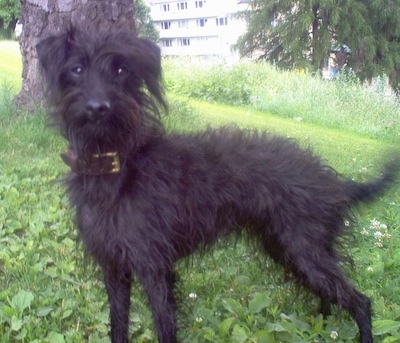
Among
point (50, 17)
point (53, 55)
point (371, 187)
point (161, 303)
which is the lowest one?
point (161, 303)

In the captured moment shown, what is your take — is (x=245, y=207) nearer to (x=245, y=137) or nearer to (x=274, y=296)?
(x=245, y=137)

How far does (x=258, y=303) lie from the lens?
137 inches

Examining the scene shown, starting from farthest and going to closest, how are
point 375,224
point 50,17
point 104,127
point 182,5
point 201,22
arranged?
point 201,22
point 182,5
point 50,17
point 375,224
point 104,127

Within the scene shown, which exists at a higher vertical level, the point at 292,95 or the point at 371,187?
the point at 371,187

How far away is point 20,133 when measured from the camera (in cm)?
657

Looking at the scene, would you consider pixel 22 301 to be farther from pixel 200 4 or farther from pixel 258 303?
pixel 200 4

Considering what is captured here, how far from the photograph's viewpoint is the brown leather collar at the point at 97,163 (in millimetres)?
2746

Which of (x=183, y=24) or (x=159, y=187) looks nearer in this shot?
(x=159, y=187)

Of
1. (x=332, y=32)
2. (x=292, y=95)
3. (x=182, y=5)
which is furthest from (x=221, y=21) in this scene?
(x=292, y=95)

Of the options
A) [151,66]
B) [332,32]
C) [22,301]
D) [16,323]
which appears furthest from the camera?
[332,32]

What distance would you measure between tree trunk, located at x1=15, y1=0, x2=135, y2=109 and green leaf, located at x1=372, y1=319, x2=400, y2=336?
4341mm

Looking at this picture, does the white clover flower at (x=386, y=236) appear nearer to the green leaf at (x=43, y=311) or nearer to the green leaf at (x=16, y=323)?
the green leaf at (x=43, y=311)

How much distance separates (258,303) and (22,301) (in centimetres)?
156

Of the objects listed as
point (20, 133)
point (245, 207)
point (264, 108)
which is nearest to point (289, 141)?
point (245, 207)
